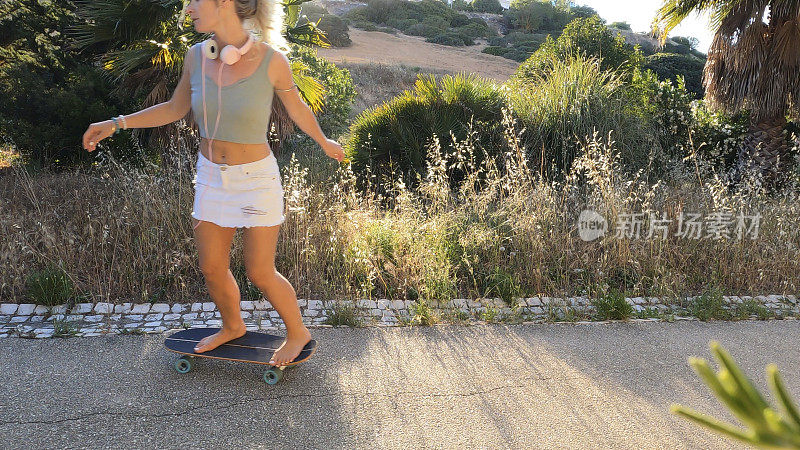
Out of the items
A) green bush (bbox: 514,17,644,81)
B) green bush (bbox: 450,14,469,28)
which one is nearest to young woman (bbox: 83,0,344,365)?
green bush (bbox: 514,17,644,81)

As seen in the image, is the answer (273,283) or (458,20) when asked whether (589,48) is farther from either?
(458,20)

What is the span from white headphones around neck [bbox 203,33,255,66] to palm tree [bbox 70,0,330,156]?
12.6ft

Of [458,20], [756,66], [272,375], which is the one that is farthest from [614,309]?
[458,20]

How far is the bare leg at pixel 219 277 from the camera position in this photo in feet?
10.3

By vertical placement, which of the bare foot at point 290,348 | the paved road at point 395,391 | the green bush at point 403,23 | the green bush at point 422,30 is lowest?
the paved road at point 395,391

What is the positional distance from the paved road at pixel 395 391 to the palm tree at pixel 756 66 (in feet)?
14.9

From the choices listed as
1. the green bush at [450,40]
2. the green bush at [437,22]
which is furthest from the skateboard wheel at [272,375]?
the green bush at [437,22]

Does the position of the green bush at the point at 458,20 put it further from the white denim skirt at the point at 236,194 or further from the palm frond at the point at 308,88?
the white denim skirt at the point at 236,194

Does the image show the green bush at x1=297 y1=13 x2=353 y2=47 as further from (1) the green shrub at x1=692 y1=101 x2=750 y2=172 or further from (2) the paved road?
(2) the paved road

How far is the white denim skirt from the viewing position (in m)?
3.05

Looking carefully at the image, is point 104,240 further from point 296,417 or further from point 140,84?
point 140,84

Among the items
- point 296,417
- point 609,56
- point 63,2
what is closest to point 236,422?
point 296,417

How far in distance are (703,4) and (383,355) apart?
21.9 feet

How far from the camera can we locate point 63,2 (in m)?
8.38
